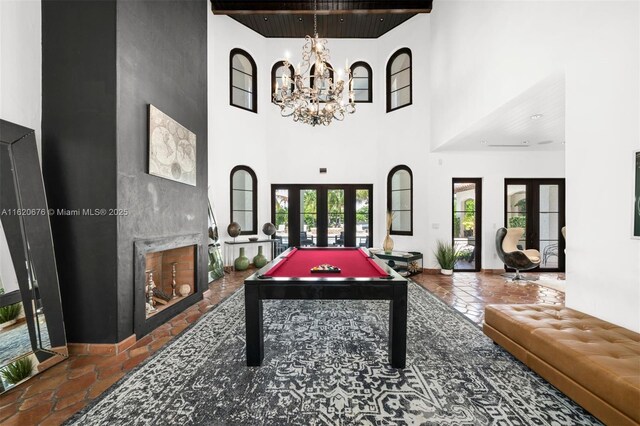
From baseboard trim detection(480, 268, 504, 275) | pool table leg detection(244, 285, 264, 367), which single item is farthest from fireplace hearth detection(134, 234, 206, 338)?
baseboard trim detection(480, 268, 504, 275)

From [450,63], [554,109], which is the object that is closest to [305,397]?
[554,109]

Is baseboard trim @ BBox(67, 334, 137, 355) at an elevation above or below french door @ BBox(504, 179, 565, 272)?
below

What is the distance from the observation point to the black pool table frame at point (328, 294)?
7.49ft

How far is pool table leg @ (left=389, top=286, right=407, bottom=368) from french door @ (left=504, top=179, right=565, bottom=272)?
5595mm

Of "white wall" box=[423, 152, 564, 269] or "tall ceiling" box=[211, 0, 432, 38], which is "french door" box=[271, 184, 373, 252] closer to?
"white wall" box=[423, 152, 564, 269]

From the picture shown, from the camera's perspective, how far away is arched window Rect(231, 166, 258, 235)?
688 cm

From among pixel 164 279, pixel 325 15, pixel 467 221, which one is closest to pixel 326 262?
pixel 164 279

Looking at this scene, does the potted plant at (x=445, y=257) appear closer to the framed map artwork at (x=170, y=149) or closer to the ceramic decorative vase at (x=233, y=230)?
the ceramic decorative vase at (x=233, y=230)

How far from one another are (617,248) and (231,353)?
356cm

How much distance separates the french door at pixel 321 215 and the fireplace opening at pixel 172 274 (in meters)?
3.39

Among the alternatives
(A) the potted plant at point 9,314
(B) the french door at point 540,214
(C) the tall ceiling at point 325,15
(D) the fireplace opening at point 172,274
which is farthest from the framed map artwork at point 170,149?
(B) the french door at point 540,214

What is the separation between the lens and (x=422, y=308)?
12.9ft

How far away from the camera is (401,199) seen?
22.7 ft

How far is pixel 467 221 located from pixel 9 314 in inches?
290
